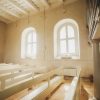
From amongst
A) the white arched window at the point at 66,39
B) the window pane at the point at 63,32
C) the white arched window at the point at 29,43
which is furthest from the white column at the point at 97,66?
the white arched window at the point at 29,43

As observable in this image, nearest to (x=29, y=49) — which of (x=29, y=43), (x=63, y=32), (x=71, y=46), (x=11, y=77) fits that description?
(x=29, y=43)

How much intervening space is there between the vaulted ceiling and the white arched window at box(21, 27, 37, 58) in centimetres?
103

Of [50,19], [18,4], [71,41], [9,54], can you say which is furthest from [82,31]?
[9,54]

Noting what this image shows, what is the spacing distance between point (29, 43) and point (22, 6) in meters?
2.19

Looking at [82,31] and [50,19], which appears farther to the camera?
[50,19]

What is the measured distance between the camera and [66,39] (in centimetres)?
599

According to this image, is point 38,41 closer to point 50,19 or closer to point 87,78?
point 50,19

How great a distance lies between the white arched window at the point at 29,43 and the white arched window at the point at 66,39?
1459 millimetres

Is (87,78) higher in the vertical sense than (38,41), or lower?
lower

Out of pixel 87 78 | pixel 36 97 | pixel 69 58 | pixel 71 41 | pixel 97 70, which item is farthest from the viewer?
pixel 71 41

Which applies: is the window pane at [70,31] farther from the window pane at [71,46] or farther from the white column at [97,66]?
the white column at [97,66]

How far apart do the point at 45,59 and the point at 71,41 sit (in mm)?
1630

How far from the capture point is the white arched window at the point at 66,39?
5.73 meters

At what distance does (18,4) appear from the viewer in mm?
5777
